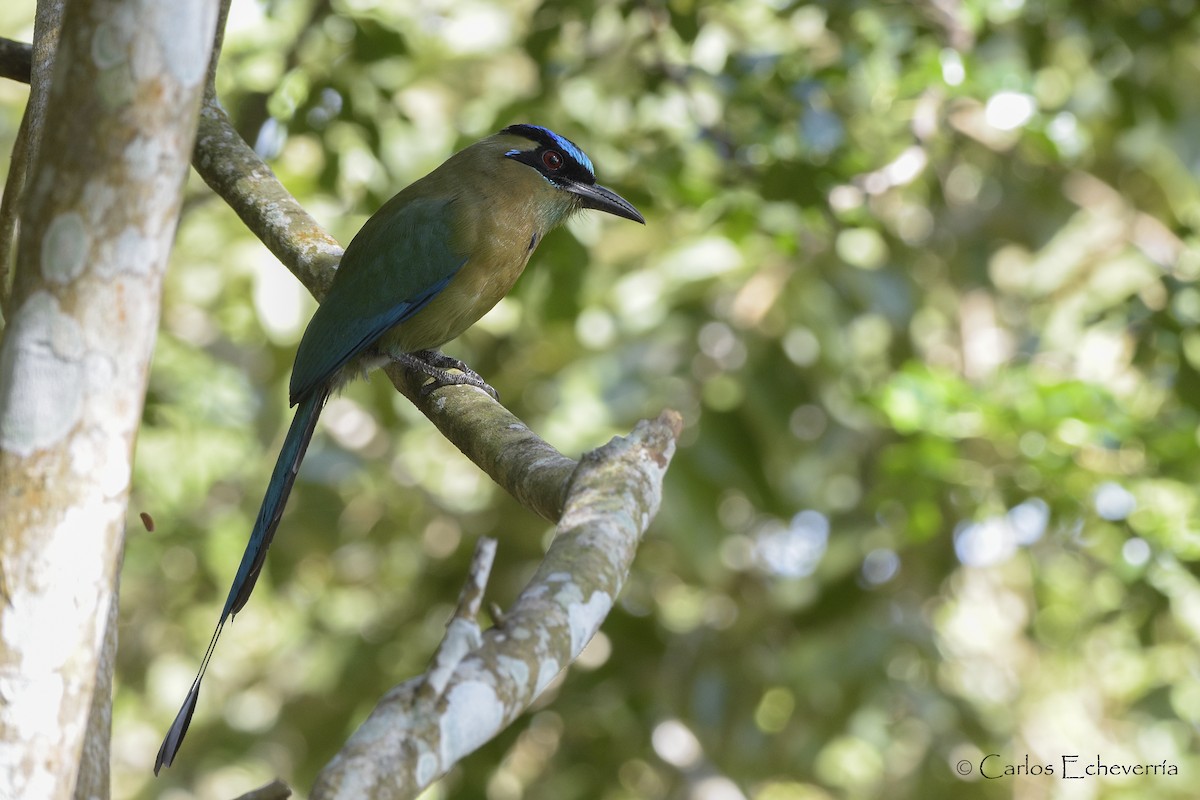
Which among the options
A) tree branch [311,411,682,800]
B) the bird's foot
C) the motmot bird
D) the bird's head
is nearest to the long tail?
the motmot bird

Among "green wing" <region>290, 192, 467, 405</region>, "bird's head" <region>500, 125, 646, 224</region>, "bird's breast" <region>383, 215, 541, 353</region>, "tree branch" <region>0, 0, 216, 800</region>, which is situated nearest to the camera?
"tree branch" <region>0, 0, 216, 800</region>

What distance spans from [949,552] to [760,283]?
111 centimetres

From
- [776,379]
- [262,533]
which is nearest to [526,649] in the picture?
[262,533]

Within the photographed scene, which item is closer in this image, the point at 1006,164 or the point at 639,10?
the point at 639,10

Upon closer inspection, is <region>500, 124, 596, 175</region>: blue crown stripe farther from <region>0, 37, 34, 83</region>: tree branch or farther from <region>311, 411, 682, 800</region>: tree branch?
<region>311, 411, 682, 800</region>: tree branch

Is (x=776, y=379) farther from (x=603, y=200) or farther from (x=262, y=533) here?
(x=262, y=533)

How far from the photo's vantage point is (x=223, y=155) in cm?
274

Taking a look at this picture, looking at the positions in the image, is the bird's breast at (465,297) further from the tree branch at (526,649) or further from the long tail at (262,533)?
the tree branch at (526,649)

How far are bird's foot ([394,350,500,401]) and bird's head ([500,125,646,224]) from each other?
57cm

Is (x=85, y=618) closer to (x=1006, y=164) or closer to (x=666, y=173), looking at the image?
(x=666, y=173)

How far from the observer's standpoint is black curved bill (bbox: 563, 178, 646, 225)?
336 centimetres

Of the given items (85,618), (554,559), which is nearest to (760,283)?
(554,559)

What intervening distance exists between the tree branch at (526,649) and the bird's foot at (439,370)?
3.01ft

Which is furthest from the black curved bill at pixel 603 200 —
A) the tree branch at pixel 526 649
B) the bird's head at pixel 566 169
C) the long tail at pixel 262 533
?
the tree branch at pixel 526 649
